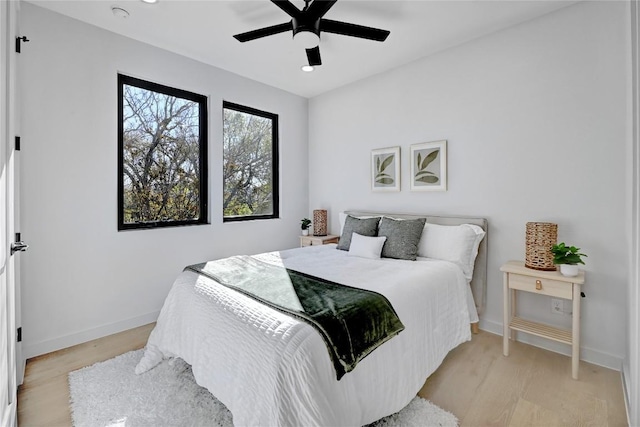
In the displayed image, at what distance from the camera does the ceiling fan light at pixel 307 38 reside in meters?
2.08

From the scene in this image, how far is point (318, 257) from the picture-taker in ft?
9.14

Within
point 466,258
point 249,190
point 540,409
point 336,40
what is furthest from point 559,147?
point 249,190

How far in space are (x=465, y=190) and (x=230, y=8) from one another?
101 inches

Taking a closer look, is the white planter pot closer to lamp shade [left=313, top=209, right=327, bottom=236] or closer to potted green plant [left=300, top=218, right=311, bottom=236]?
lamp shade [left=313, top=209, right=327, bottom=236]

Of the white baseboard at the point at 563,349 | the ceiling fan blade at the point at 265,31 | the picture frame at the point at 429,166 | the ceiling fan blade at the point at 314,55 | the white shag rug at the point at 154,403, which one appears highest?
the ceiling fan blade at the point at 265,31

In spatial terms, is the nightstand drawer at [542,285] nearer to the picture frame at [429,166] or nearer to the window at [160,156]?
the picture frame at [429,166]

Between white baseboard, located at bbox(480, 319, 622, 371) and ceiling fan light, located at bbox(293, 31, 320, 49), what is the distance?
9.11 feet

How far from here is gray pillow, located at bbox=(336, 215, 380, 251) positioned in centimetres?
302

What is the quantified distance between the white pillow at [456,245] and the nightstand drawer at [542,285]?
1.15 ft

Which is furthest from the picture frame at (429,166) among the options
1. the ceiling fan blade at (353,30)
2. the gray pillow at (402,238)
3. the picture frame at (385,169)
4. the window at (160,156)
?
the window at (160,156)

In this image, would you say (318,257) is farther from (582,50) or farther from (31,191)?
(582,50)

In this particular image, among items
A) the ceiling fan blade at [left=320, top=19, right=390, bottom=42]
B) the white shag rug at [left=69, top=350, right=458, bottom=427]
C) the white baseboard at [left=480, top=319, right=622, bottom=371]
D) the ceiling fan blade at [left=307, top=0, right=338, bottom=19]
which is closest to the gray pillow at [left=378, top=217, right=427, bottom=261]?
the white baseboard at [left=480, top=319, right=622, bottom=371]

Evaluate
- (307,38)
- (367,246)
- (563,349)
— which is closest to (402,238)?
(367,246)

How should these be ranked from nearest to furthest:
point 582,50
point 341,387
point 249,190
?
point 341,387
point 582,50
point 249,190
